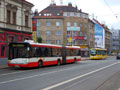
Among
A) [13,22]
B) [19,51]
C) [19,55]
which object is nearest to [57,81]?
[19,55]

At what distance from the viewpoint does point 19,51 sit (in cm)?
2194

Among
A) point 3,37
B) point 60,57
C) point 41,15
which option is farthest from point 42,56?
point 41,15

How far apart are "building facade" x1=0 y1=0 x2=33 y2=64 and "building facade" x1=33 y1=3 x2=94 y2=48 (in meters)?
30.9

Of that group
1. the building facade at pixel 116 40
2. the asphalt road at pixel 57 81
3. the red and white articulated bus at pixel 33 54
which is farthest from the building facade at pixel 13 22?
the building facade at pixel 116 40

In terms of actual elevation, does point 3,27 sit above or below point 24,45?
above

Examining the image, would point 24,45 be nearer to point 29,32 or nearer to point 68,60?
point 68,60

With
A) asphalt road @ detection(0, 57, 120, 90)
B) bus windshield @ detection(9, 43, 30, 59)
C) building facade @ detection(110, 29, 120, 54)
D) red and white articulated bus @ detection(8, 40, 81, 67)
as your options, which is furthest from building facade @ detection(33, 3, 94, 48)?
building facade @ detection(110, 29, 120, 54)

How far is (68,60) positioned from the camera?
104 ft

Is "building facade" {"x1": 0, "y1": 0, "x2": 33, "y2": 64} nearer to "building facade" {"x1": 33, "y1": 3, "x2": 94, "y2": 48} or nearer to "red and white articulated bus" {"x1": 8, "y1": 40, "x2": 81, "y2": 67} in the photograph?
"red and white articulated bus" {"x1": 8, "y1": 40, "x2": 81, "y2": 67}

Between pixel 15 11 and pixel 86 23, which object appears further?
pixel 86 23

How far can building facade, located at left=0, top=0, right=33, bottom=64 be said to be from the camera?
1133 inches

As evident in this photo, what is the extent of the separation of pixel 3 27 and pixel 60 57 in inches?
299

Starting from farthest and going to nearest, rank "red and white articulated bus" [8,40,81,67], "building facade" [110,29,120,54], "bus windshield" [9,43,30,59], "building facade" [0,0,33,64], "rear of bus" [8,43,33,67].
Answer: "building facade" [110,29,120,54] → "building facade" [0,0,33,64] → "bus windshield" [9,43,30,59] → "red and white articulated bus" [8,40,81,67] → "rear of bus" [8,43,33,67]

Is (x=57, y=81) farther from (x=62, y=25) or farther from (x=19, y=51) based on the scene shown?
(x=62, y=25)
